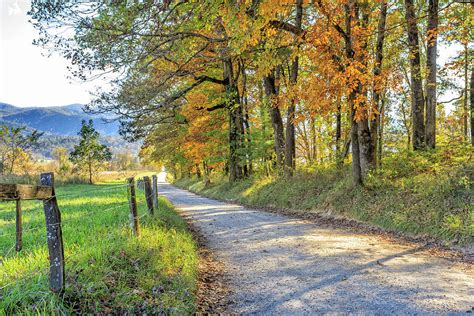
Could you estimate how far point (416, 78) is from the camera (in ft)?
38.4

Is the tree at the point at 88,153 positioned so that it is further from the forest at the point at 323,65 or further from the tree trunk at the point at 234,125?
the forest at the point at 323,65

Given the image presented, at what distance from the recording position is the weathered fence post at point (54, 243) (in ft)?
A: 11.5

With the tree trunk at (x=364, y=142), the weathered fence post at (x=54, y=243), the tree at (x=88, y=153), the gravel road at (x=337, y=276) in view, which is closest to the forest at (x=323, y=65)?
the tree trunk at (x=364, y=142)

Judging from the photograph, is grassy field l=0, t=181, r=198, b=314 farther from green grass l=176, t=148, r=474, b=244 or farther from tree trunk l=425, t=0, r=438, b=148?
tree trunk l=425, t=0, r=438, b=148

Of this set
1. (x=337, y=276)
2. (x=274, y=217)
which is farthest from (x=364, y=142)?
(x=337, y=276)

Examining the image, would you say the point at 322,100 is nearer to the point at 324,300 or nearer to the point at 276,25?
the point at 276,25

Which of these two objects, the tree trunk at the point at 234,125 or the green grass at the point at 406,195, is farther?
the tree trunk at the point at 234,125

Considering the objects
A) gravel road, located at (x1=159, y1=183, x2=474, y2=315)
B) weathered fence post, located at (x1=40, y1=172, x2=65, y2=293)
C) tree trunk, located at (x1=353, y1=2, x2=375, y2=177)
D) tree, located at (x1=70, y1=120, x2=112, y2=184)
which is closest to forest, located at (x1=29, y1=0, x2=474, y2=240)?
tree trunk, located at (x1=353, y1=2, x2=375, y2=177)

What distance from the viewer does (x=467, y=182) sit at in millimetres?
8125

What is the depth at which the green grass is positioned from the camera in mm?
7719

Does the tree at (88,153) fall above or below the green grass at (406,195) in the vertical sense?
above

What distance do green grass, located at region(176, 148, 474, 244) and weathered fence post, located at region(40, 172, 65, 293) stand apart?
7.18 m

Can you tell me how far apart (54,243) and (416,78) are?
11.9 metres

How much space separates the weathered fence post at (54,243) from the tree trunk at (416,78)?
11652mm
